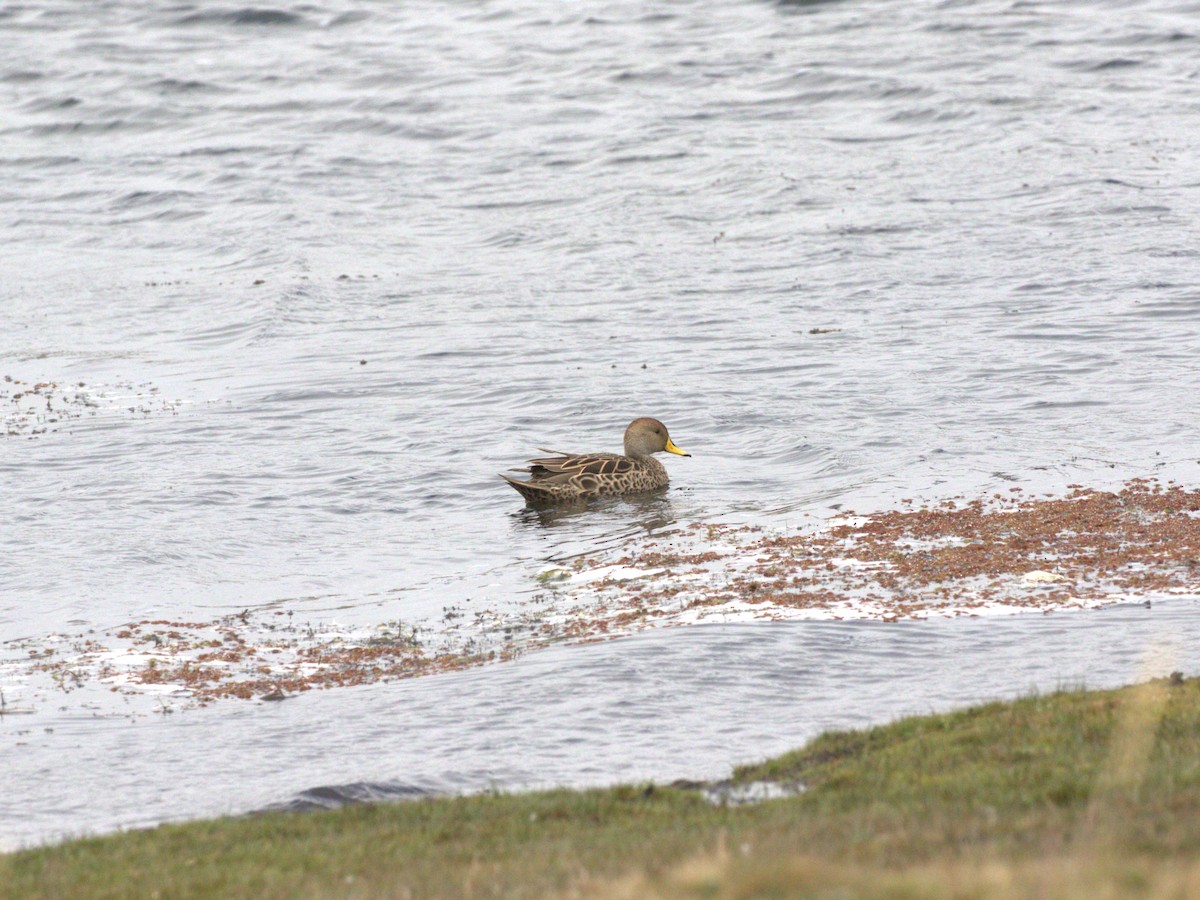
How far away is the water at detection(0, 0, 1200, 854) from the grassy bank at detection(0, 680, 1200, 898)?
1.41 m

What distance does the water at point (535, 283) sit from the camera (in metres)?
18.6

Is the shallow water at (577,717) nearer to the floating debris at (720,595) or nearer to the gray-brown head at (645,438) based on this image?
the floating debris at (720,595)

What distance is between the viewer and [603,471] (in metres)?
20.5

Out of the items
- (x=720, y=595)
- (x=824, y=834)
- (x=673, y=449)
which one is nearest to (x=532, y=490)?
(x=673, y=449)

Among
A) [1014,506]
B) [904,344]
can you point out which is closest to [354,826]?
[1014,506]

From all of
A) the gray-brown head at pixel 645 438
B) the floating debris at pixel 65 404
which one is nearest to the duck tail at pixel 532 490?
the gray-brown head at pixel 645 438

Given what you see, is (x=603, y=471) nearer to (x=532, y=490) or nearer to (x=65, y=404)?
(x=532, y=490)

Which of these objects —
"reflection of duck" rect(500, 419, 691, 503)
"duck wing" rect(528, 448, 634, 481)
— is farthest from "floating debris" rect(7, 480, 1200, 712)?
"duck wing" rect(528, 448, 634, 481)

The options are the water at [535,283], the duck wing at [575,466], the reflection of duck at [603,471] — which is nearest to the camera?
the water at [535,283]

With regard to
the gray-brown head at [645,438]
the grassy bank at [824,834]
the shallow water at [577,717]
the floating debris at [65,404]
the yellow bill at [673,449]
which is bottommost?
the yellow bill at [673,449]

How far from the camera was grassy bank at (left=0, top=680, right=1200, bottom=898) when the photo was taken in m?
6.12

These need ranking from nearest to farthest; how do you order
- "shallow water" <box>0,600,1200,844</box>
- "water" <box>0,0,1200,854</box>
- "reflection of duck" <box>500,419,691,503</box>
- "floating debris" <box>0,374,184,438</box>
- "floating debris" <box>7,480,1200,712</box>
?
"shallow water" <box>0,600,1200,844</box>, "floating debris" <box>7,480,1200,712</box>, "water" <box>0,0,1200,854</box>, "reflection of duck" <box>500,419,691,503</box>, "floating debris" <box>0,374,184,438</box>

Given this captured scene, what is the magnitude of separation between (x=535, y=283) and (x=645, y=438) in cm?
1228

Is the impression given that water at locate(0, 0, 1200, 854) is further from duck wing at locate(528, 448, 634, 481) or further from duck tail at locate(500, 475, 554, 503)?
duck wing at locate(528, 448, 634, 481)
